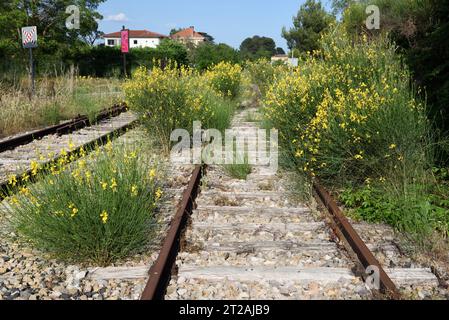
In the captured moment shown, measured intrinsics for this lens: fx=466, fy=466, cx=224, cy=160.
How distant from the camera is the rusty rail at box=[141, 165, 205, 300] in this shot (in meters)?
2.96

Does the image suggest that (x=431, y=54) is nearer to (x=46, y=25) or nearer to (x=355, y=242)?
(x=355, y=242)

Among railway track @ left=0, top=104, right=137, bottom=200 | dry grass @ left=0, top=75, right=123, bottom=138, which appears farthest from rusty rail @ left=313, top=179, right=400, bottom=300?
dry grass @ left=0, top=75, right=123, bottom=138

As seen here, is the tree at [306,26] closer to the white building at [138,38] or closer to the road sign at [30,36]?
the road sign at [30,36]

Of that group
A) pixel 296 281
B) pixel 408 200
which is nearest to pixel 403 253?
pixel 408 200

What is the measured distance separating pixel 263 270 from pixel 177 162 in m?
3.70

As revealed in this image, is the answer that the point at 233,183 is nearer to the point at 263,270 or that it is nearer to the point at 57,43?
the point at 263,270

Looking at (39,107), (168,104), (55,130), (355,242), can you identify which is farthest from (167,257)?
(39,107)

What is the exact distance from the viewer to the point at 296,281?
3.29 metres

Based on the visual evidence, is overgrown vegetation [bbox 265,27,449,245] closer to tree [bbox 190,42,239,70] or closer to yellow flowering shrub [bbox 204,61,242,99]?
yellow flowering shrub [bbox 204,61,242,99]

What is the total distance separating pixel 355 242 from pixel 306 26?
4509 cm

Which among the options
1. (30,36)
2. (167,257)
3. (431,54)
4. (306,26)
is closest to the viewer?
(167,257)

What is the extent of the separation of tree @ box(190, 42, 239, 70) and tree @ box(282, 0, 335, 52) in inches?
258

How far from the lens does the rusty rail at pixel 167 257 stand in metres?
2.96

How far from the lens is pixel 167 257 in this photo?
3.38m
